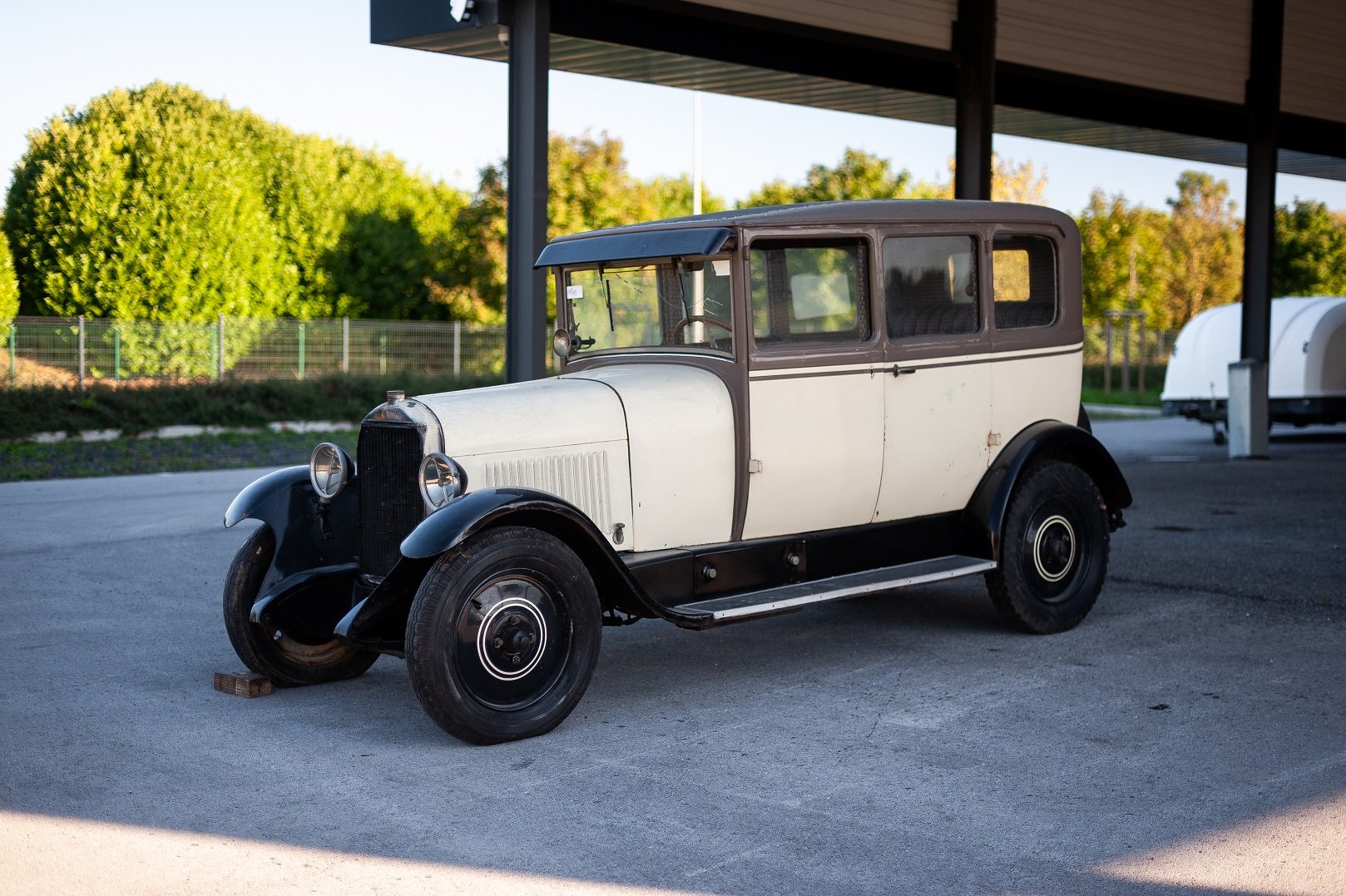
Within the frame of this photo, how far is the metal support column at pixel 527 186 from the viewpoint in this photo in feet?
30.4

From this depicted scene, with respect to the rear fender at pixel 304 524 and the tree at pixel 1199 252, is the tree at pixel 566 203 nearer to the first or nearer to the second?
the tree at pixel 1199 252

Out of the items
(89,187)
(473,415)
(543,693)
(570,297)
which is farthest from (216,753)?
(89,187)

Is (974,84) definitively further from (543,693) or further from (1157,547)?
(543,693)

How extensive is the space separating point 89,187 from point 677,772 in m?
26.3

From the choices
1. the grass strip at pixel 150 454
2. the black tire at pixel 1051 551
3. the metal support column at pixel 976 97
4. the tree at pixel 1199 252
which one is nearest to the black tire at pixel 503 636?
the black tire at pixel 1051 551

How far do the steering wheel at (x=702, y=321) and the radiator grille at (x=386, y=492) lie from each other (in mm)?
1410

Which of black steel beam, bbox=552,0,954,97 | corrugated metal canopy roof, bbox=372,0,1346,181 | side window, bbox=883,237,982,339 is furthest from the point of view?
corrugated metal canopy roof, bbox=372,0,1346,181

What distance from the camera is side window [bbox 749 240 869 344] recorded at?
5887mm

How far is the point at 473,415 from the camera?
5.31m

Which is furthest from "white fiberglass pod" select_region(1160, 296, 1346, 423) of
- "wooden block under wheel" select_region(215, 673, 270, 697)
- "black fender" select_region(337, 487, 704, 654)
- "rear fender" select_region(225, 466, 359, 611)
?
"wooden block under wheel" select_region(215, 673, 270, 697)

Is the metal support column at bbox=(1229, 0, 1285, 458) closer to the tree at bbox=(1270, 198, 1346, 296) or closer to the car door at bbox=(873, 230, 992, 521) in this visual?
the car door at bbox=(873, 230, 992, 521)

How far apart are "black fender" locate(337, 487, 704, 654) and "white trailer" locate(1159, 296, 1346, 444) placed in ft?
46.1

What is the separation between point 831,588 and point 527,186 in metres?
4.53

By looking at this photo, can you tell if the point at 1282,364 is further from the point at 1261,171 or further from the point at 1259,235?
the point at 1261,171
